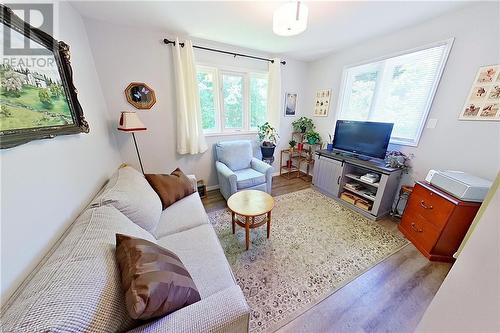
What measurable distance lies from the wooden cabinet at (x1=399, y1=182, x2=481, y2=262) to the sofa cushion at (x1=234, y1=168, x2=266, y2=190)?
1.80 meters

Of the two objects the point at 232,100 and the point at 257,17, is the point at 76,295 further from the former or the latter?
the point at 232,100

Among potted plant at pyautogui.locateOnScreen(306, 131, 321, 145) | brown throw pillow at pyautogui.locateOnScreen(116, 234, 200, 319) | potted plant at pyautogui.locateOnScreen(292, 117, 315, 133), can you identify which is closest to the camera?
brown throw pillow at pyautogui.locateOnScreen(116, 234, 200, 319)

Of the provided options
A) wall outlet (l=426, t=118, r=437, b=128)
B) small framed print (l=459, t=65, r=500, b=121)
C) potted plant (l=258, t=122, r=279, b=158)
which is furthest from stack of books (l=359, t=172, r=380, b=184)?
potted plant (l=258, t=122, r=279, b=158)

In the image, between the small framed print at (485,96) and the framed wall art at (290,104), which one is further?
the framed wall art at (290,104)

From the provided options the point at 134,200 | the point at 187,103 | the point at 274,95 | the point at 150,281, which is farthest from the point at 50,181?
the point at 274,95

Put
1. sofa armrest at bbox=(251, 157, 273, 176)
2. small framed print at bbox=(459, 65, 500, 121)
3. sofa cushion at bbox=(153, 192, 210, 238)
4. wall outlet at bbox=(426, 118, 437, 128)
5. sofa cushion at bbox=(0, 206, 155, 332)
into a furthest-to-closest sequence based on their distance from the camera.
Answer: sofa armrest at bbox=(251, 157, 273, 176) → wall outlet at bbox=(426, 118, 437, 128) → small framed print at bbox=(459, 65, 500, 121) → sofa cushion at bbox=(153, 192, 210, 238) → sofa cushion at bbox=(0, 206, 155, 332)

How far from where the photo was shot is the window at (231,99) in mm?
2701

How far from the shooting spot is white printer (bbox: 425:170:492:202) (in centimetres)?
143

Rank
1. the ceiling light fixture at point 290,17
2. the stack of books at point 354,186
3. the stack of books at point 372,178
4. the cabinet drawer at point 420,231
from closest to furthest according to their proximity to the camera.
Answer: the ceiling light fixture at point 290,17 < the cabinet drawer at point 420,231 < the stack of books at point 372,178 < the stack of books at point 354,186

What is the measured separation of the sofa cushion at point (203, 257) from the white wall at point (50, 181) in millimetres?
633

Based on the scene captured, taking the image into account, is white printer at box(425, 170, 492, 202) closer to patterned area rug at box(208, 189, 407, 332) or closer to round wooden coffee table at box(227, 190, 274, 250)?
patterned area rug at box(208, 189, 407, 332)

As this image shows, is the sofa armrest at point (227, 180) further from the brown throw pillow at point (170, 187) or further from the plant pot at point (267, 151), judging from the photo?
the plant pot at point (267, 151)

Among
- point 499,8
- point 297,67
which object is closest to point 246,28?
point 297,67

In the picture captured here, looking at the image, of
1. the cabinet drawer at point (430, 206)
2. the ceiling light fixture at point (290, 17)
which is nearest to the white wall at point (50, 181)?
the ceiling light fixture at point (290, 17)
